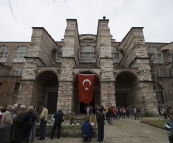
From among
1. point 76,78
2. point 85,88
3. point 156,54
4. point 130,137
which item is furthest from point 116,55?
point 130,137

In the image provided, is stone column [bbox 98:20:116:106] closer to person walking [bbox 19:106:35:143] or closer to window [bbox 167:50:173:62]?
person walking [bbox 19:106:35:143]

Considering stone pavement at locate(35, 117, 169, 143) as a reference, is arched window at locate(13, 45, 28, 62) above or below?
above

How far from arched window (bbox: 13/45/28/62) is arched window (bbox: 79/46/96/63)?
40.1ft

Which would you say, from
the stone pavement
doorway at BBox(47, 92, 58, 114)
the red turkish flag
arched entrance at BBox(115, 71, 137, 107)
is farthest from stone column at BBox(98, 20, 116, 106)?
doorway at BBox(47, 92, 58, 114)

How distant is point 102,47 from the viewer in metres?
15.0

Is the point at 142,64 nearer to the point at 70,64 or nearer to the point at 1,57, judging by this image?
the point at 70,64

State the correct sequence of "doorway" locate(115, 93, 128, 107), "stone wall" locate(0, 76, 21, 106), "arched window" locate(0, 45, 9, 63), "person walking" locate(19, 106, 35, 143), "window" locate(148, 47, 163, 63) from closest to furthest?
"person walking" locate(19, 106, 35, 143) → "stone wall" locate(0, 76, 21, 106) → "doorway" locate(115, 93, 128, 107) → "window" locate(148, 47, 163, 63) → "arched window" locate(0, 45, 9, 63)

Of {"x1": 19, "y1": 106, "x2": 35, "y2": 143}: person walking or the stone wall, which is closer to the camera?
{"x1": 19, "y1": 106, "x2": 35, "y2": 143}: person walking

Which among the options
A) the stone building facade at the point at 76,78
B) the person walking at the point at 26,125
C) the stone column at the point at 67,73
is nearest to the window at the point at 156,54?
the stone building facade at the point at 76,78

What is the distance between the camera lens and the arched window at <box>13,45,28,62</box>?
2250 cm

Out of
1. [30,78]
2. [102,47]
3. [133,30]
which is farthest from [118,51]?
[30,78]

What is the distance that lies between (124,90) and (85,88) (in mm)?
7035

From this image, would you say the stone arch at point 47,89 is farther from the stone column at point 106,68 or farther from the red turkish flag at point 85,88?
the stone column at point 106,68

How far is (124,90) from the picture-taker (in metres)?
16.5
